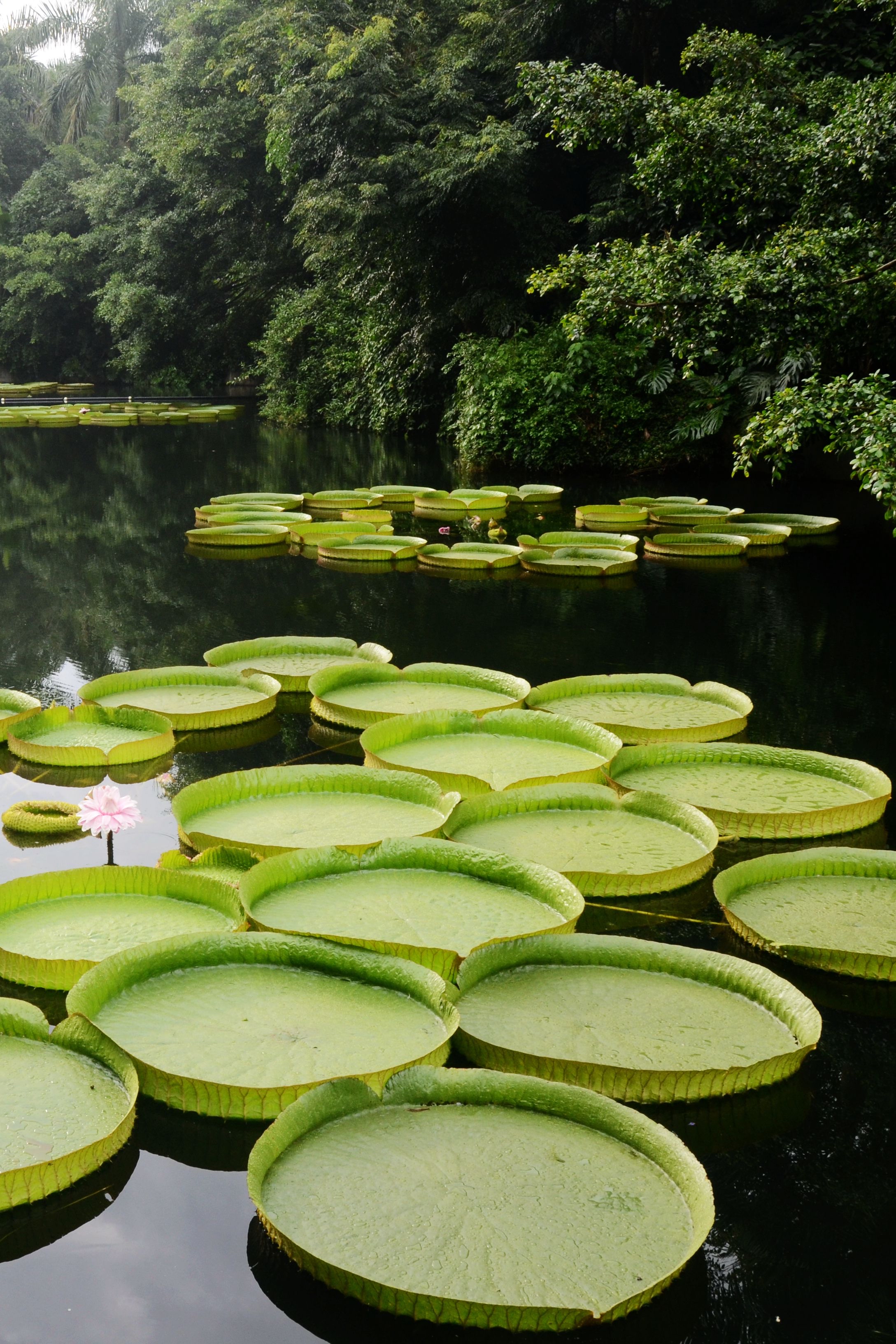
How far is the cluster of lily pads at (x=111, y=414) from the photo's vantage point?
13766 mm

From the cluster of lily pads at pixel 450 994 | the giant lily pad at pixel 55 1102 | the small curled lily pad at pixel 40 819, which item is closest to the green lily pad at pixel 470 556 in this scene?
the cluster of lily pads at pixel 450 994

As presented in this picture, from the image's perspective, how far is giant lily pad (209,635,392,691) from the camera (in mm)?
3445

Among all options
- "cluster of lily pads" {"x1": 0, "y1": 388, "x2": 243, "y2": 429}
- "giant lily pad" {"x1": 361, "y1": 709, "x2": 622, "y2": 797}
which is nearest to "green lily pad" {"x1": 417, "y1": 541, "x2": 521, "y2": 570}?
"giant lily pad" {"x1": 361, "y1": 709, "x2": 622, "y2": 797}

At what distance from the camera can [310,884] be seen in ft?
6.41

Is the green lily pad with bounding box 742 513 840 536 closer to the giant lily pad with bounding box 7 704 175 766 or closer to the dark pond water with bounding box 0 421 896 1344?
the dark pond water with bounding box 0 421 896 1344

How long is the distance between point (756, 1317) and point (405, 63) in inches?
474

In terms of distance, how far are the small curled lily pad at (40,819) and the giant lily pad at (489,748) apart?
71 cm

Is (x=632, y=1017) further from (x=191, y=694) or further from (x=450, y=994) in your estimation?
(x=191, y=694)

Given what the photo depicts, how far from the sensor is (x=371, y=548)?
5.61m

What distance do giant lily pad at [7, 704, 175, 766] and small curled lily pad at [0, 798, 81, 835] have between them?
1.07ft

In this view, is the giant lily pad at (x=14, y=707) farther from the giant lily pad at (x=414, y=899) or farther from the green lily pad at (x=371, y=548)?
the green lily pad at (x=371, y=548)

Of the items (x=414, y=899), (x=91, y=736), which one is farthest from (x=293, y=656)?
(x=414, y=899)

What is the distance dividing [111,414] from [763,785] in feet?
45.5

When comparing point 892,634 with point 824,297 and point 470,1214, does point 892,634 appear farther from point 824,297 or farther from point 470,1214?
point 470,1214
